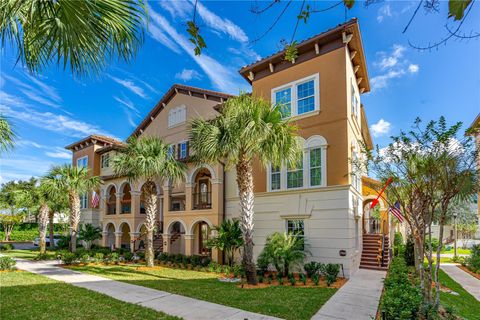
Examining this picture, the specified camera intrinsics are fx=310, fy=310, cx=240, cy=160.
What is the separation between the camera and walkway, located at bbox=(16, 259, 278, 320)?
827cm

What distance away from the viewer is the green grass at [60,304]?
810 centimetres

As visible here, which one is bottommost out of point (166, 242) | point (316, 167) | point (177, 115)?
point (166, 242)

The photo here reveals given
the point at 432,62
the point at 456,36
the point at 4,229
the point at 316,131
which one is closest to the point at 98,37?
the point at 456,36

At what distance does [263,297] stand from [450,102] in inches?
330

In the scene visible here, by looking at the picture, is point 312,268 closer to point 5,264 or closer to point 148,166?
point 148,166

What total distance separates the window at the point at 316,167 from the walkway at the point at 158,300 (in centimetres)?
821

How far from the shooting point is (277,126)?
12664 mm

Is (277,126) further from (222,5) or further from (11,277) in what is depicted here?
(11,277)

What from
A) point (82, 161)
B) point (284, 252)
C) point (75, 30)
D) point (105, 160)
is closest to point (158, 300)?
point (284, 252)

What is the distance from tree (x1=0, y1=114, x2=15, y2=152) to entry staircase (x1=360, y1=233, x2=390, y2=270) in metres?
16.3

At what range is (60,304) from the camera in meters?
9.24

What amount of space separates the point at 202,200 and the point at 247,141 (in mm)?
10634

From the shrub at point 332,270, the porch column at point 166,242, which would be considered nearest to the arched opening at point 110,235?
the porch column at point 166,242

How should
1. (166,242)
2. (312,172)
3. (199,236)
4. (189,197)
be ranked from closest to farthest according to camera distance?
(312,172)
(189,197)
(166,242)
(199,236)
